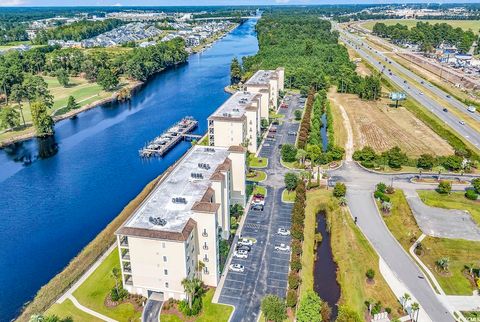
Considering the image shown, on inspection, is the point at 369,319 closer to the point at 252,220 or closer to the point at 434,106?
the point at 252,220

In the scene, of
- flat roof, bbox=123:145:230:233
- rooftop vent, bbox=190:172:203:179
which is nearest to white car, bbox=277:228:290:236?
flat roof, bbox=123:145:230:233

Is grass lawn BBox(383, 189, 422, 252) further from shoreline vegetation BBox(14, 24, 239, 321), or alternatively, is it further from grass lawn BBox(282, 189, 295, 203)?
shoreline vegetation BBox(14, 24, 239, 321)

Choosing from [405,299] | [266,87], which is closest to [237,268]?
[405,299]


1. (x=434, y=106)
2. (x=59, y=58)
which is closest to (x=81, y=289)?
(x=434, y=106)

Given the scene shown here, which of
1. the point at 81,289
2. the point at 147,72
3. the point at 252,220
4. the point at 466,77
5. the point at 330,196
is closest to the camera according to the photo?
the point at 81,289

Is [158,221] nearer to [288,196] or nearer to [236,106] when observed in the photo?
[288,196]

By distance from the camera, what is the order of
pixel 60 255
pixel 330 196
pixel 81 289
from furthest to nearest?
pixel 330 196 < pixel 60 255 < pixel 81 289
